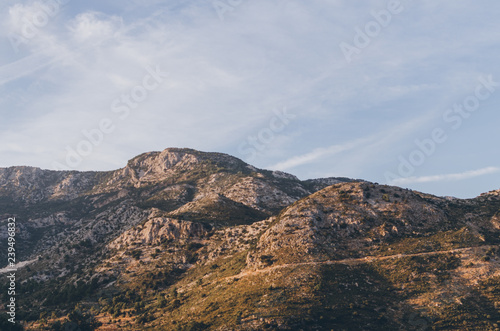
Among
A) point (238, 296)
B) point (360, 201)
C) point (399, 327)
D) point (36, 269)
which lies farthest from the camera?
point (36, 269)

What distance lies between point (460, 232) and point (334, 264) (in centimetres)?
4313

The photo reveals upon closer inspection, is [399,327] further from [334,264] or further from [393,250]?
[393,250]

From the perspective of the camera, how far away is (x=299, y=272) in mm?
97125

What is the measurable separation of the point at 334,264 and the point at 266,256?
2069 centimetres

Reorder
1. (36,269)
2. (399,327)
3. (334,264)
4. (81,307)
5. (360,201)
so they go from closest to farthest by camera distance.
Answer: (399,327) → (334,264) → (81,307) → (360,201) → (36,269)

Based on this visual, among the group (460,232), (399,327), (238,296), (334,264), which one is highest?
(460,232)

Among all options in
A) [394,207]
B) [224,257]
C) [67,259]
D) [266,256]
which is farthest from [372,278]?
[67,259]

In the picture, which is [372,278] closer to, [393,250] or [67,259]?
[393,250]

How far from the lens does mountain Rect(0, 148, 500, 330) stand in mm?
81375

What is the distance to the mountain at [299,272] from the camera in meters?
81.4

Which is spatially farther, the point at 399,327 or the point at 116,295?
the point at 116,295

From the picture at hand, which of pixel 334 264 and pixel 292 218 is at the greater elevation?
pixel 292 218

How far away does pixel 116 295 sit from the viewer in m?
125

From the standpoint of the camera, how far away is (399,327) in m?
76.6
